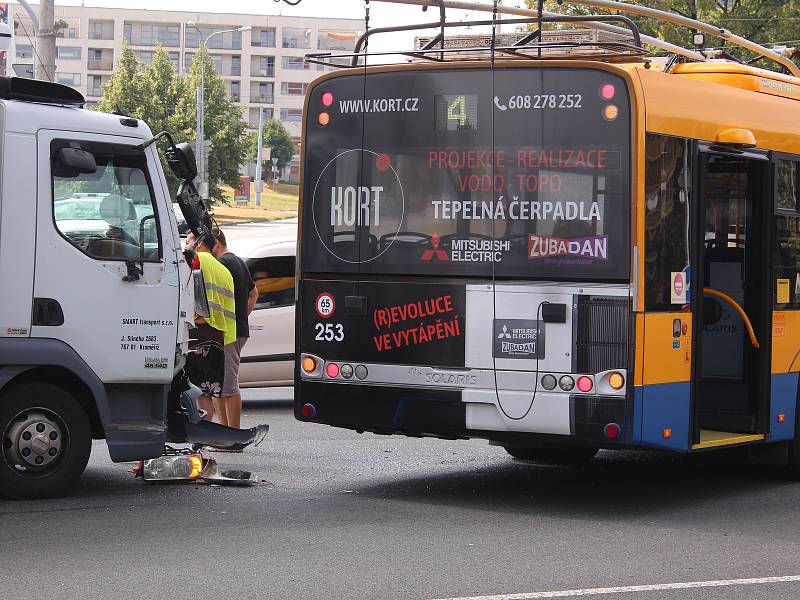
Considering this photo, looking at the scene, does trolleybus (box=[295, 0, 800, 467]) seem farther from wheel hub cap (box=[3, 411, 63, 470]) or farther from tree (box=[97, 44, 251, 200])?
tree (box=[97, 44, 251, 200])

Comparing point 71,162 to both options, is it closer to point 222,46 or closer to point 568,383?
point 568,383

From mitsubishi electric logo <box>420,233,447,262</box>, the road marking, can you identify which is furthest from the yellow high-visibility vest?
the road marking

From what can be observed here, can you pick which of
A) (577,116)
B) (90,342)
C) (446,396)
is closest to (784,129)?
(577,116)

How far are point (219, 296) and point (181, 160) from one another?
2.45 meters

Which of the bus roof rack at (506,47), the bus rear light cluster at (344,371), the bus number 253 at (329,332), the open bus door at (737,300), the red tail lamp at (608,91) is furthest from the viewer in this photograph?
the open bus door at (737,300)

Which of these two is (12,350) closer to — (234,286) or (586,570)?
(234,286)

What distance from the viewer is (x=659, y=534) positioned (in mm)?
8516

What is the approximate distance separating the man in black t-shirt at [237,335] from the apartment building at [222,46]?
11613 centimetres

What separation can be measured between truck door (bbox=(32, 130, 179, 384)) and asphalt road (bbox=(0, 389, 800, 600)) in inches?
39.8

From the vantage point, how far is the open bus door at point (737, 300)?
10359 mm

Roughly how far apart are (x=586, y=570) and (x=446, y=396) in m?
2.17

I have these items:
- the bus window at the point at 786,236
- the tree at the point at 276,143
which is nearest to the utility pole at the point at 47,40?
the bus window at the point at 786,236

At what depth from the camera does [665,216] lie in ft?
29.7

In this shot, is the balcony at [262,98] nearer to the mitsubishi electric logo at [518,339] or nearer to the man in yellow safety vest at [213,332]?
the man in yellow safety vest at [213,332]
